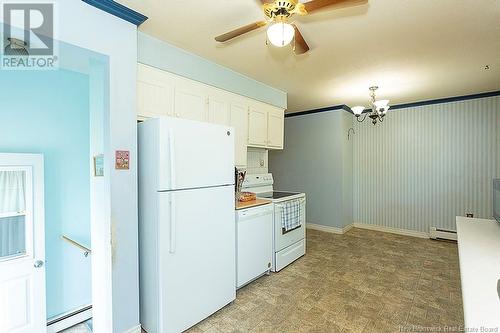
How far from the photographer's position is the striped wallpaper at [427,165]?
4172 millimetres

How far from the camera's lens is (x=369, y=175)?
209 inches

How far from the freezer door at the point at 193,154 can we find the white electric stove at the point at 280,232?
1.08 meters

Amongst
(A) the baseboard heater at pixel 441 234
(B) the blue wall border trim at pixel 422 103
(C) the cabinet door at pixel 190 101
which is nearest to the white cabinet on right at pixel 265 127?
(C) the cabinet door at pixel 190 101

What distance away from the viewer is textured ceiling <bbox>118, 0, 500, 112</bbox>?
1915 mm

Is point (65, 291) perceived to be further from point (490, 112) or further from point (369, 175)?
point (490, 112)

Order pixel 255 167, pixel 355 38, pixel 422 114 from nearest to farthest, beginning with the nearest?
pixel 355 38 → pixel 255 167 → pixel 422 114

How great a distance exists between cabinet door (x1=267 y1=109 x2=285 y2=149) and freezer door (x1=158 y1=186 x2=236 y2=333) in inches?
67.0

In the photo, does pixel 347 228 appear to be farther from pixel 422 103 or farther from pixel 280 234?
pixel 422 103

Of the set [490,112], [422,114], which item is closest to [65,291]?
[422,114]

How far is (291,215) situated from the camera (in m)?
3.45

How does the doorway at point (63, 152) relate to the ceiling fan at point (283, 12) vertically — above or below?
below

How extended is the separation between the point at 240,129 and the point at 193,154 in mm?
1337

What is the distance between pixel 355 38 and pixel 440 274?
3090 mm

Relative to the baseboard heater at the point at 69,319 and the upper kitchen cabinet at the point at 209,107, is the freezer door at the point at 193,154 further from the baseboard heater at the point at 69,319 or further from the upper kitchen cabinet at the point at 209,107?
the baseboard heater at the point at 69,319
